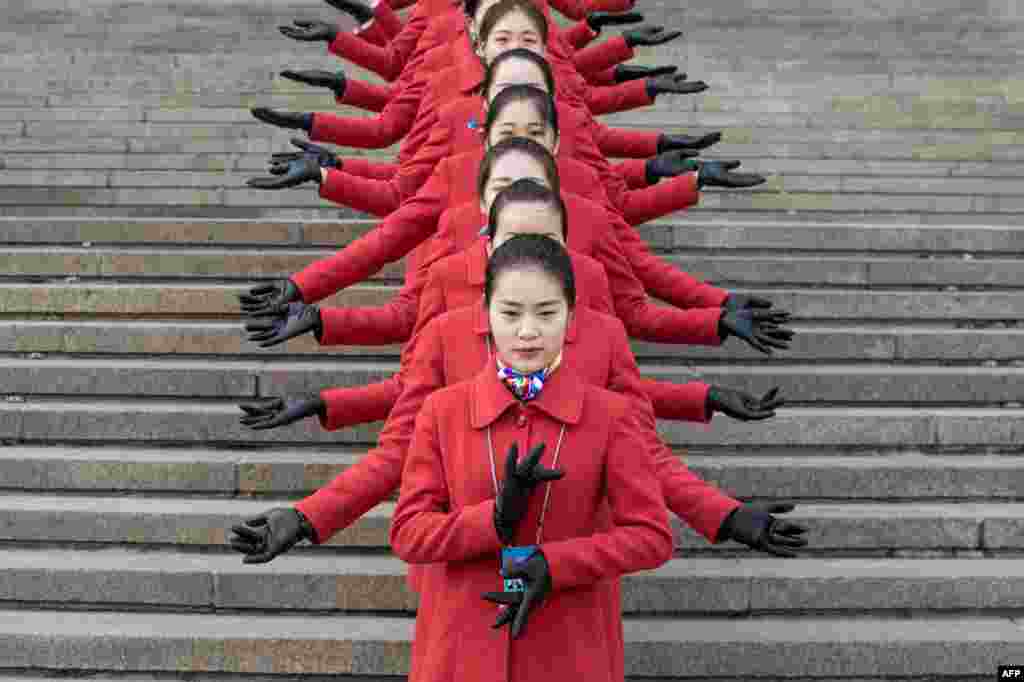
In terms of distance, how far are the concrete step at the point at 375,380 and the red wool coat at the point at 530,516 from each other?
3.14 m

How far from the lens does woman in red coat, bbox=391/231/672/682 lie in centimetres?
270

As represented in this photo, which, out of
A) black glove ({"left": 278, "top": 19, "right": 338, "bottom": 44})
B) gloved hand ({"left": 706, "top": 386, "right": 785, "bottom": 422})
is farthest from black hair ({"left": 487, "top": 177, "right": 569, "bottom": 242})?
black glove ({"left": 278, "top": 19, "right": 338, "bottom": 44})

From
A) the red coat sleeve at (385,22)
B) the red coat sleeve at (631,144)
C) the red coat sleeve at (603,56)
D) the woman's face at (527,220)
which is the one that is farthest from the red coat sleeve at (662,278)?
the red coat sleeve at (385,22)

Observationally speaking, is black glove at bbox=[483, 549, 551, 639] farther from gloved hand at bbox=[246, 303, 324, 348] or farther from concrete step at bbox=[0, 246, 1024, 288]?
concrete step at bbox=[0, 246, 1024, 288]

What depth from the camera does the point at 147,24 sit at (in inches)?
523

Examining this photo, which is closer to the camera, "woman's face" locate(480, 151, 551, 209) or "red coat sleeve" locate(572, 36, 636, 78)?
"woman's face" locate(480, 151, 551, 209)

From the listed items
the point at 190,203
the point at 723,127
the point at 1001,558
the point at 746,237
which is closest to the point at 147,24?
the point at 190,203

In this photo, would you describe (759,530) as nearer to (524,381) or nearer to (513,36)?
(524,381)

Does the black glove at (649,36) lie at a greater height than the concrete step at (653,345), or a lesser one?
greater

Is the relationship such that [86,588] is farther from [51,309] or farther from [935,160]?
[935,160]

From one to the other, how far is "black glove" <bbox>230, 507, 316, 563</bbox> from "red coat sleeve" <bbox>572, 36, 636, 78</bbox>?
17.4 ft

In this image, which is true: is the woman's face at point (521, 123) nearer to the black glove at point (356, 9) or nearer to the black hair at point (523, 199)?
the black hair at point (523, 199)

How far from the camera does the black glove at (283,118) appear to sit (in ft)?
20.4

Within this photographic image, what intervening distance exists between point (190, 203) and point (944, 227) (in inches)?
196
